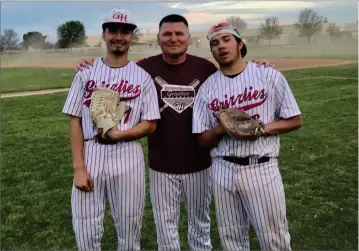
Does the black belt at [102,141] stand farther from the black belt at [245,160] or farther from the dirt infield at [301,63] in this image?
the dirt infield at [301,63]

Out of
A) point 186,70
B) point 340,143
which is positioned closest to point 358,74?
point 340,143

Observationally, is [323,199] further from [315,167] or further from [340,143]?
[340,143]

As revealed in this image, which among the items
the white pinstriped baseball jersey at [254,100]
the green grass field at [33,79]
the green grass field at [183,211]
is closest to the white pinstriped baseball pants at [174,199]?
the white pinstriped baseball jersey at [254,100]

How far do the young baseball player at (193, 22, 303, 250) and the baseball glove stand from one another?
5 centimetres

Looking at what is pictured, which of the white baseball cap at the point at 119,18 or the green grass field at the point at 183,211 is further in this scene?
the green grass field at the point at 183,211

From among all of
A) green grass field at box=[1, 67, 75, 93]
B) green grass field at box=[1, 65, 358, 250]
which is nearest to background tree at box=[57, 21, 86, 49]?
green grass field at box=[1, 67, 75, 93]

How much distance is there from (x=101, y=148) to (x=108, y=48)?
1.88 feet

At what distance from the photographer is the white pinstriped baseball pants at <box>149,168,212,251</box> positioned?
274 centimetres

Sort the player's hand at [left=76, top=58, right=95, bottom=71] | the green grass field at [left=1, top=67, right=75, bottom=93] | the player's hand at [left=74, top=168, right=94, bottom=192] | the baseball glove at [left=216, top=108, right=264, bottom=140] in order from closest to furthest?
the baseball glove at [left=216, top=108, right=264, bottom=140]
the player's hand at [left=74, top=168, right=94, bottom=192]
the player's hand at [left=76, top=58, right=95, bottom=71]
the green grass field at [left=1, top=67, right=75, bottom=93]

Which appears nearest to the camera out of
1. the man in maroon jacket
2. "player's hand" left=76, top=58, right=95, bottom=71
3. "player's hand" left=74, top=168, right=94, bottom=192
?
"player's hand" left=74, top=168, right=94, bottom=192

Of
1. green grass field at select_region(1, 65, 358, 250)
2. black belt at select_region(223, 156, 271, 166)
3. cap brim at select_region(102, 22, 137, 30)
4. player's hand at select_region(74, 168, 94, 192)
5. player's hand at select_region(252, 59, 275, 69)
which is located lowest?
green grass field at select_region(1, 65, 358, 250)

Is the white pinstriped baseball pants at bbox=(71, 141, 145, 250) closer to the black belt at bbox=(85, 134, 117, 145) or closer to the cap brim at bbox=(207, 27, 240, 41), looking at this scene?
the black belt at bbox=(85, 134, 117, 145)

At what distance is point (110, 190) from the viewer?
2447 mm

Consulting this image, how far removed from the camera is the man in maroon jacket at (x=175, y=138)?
2.68 metres
